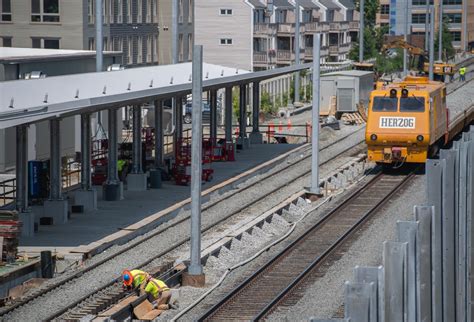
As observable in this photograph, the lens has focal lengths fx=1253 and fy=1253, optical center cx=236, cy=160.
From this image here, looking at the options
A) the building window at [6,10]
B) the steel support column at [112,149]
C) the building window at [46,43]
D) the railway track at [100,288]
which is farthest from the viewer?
the building window at [46,43]

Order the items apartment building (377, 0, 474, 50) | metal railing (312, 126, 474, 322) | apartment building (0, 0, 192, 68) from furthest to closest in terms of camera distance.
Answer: apartment building (377, 0, 474, 50) < apartment building (0, 0, 192, 68) < metal railing (312, 126, 474, 322)

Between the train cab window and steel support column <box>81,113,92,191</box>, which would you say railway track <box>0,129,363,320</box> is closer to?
steel support column <box>81,113,92,191</box>

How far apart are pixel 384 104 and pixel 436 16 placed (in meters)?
93.0

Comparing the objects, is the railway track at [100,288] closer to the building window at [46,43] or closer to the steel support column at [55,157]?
the steel support column at [55,157]

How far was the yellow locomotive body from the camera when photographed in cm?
3781

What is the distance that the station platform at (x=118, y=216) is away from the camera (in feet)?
90.6

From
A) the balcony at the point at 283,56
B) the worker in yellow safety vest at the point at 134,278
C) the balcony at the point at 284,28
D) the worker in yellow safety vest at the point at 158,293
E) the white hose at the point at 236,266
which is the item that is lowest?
the white hose at the point at 236,266

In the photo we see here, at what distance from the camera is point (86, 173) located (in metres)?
32.2

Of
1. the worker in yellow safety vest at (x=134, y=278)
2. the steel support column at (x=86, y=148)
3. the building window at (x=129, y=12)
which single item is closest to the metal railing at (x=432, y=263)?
the worker in yellow safety vest at (x=134, y=278)

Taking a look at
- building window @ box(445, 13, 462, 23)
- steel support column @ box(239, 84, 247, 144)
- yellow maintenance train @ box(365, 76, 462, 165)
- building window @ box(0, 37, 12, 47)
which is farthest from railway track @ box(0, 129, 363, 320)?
building window @ box(445, 13, 462, 23)

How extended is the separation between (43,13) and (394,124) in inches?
1066

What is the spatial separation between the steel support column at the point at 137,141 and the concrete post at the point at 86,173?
402 cm

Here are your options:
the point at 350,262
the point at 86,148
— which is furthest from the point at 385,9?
the point at 350,262

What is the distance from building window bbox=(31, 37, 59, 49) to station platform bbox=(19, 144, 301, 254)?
19696 millimetres
